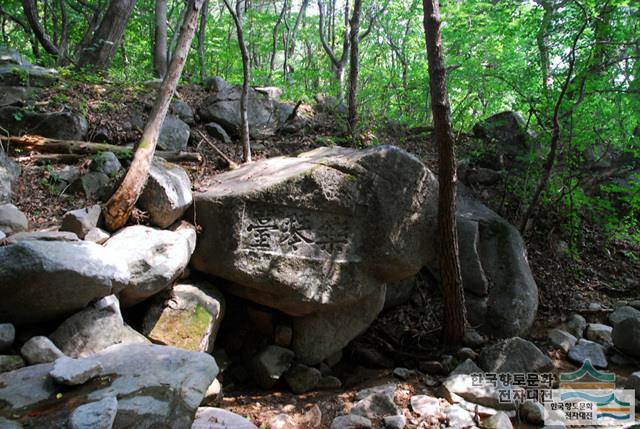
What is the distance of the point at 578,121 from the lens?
8.33 m

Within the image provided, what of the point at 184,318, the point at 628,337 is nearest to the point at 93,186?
the point at 184,318

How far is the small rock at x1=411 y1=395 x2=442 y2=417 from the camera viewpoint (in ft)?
17.5

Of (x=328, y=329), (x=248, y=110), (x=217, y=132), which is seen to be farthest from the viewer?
(x=248, y=110)

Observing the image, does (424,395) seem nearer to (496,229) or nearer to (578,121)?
(496,229)

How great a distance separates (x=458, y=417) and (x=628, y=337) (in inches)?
141

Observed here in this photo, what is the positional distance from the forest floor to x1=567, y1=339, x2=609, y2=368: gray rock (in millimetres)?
247

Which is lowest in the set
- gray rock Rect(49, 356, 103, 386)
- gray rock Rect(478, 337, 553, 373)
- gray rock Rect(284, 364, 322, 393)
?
gray rock Rect(284, 364, 322, 393)

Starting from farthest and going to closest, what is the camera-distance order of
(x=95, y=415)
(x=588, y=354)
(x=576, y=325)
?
(x=576, y=325) → (x=588, y=354) → (x=95, y=415)

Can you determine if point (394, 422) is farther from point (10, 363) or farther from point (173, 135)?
point (173, 135)

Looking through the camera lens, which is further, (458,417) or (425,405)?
(425,405)

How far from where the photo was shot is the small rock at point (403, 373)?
638cm

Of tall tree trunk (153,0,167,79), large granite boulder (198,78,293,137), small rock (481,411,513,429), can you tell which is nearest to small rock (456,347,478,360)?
small rock (481,411,513,429)

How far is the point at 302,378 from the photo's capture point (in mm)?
6465

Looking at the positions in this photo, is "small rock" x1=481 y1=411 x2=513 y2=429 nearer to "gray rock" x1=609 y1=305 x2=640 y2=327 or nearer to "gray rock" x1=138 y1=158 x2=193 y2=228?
"gray rock" x1=609 y1=305 x2=640 y2=327
